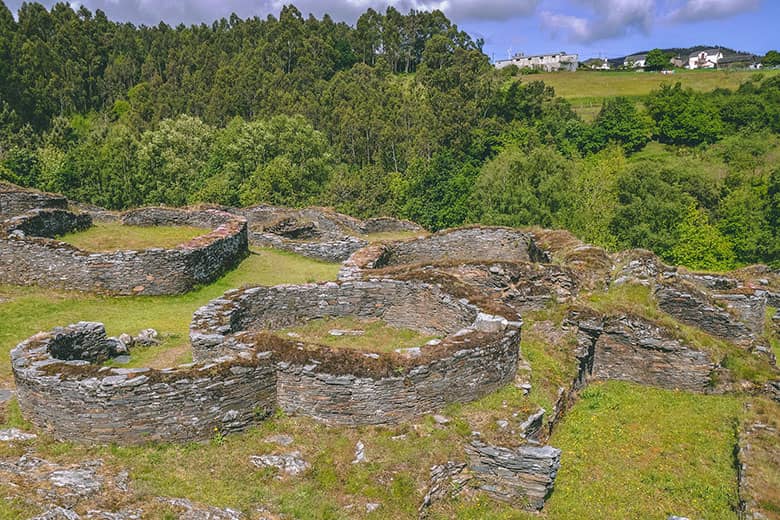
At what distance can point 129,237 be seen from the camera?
82.1 ft

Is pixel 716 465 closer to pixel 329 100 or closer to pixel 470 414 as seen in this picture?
pixel 470 414

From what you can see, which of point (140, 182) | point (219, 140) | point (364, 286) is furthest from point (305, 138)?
point (364, 286)

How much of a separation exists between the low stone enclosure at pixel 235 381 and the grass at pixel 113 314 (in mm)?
1614

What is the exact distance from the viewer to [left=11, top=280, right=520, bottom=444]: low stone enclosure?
9.89 metres

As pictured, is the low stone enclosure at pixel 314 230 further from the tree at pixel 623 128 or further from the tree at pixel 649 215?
the tree at pixel 623 128

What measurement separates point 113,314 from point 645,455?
52.1 ft

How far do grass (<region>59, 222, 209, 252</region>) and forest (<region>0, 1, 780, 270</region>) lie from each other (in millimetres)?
26349

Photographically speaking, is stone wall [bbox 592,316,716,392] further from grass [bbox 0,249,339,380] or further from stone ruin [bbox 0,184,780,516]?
grass [bbox 0,249,339,380]

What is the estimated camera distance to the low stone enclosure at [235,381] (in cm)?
989

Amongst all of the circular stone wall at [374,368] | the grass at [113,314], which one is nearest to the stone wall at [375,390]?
the circular stone wall at [374,368]

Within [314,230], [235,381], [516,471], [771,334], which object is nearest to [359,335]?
[235,381]

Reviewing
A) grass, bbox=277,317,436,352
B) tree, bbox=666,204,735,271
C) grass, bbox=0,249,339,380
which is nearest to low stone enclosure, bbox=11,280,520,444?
grass, bbox=0,249,339,380

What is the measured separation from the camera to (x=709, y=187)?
171 feet

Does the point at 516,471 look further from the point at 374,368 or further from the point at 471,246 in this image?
the point at 471,246
